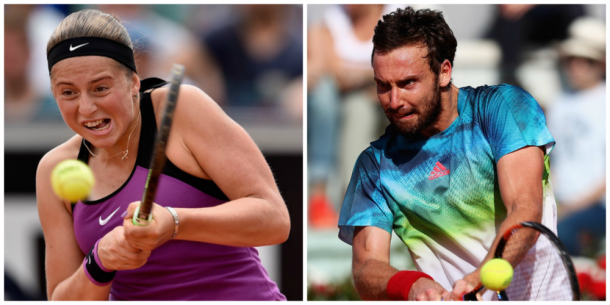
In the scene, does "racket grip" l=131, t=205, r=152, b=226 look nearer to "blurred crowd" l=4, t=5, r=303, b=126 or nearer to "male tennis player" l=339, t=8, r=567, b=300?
"male tennis player" l=339, t=8, r=567, b=300

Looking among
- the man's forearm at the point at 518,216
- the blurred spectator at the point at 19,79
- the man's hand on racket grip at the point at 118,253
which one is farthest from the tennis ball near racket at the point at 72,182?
the blurred spectator at the point at 19,79

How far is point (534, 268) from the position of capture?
2.08 meters

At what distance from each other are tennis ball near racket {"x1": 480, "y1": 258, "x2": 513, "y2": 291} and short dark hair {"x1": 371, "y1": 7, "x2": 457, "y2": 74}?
0.71 meters

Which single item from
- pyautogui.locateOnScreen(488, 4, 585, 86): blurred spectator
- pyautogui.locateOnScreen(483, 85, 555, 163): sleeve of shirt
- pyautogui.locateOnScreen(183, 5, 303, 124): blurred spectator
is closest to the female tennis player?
pyautogui.locateOnScreen(483, 85, 555, 163): sleeve of shirt

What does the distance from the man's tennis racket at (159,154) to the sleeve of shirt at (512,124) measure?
1.10 metres

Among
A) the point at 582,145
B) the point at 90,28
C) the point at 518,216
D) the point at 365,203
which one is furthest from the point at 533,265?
the point at 582,145

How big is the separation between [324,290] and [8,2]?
238 cm

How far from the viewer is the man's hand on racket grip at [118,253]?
168cm

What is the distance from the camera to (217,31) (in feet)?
13.1

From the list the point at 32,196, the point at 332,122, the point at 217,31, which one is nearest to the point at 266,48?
the point at 217,31

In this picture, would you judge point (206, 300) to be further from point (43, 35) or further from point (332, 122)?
point (43, 35)

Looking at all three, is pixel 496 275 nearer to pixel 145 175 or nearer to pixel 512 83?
pixel 145 175

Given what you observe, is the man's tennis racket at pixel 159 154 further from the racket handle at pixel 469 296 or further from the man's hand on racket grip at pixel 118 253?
the racket handle at pixel 469 296

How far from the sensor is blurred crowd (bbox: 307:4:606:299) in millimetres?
3268
